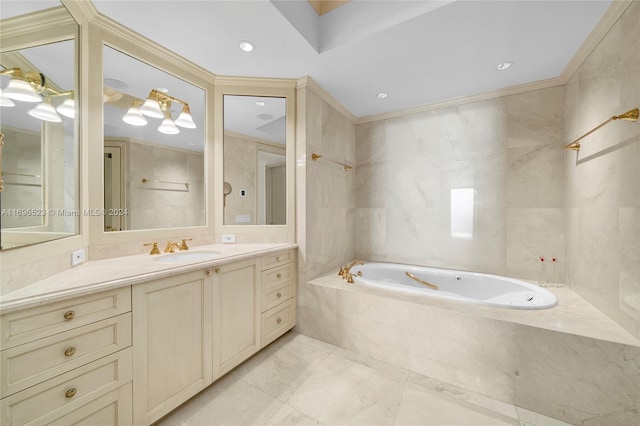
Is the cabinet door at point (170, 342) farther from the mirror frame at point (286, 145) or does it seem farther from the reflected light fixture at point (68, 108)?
the reflected light fixture at point (68, 108)

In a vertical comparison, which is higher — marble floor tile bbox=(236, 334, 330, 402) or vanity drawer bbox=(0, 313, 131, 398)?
vanity drawer bbox=(0, 313, 131, 398)

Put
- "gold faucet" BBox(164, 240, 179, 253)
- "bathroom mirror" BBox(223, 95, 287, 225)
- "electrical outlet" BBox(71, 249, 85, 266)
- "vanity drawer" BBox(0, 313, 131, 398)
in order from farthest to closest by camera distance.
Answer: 1. "bathroom mirror" BBox(223, 95, 287, 225)
2. "gold faucet" BBox(164, 240, 179, 253)
3. "electrical outlet" BBox(71, 249, 85, 266)
4. "vanity drawer" BBox(0, 313, 131, 398)

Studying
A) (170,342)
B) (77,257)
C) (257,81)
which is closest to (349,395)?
(170,342)

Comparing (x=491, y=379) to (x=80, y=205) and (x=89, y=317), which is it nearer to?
(x=89, y=317)

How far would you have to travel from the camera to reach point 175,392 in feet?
4.46

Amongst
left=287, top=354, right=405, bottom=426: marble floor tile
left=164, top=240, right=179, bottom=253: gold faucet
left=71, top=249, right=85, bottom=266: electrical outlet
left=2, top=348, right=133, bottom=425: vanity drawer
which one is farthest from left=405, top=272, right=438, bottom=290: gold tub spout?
left=71, top=249, right=85, bottom=266: electrical outlet

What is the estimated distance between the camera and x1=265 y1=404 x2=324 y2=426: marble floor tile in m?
1.34

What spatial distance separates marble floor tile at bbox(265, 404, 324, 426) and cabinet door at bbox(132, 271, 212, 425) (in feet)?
1.61

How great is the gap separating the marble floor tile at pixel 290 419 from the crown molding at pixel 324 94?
251 centimetres

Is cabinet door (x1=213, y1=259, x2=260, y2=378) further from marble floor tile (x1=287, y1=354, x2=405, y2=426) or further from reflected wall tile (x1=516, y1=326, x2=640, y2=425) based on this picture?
reflected wall tile (x1=516, y1=326, x2=640, y2=425)

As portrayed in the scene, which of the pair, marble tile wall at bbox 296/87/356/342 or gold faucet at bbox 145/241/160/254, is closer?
gold faucet at bbox 145/241/160/254

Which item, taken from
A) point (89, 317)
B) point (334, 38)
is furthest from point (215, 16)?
point (89, 317)

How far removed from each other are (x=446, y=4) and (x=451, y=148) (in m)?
1.51

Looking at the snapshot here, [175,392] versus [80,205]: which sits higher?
[80,205]
